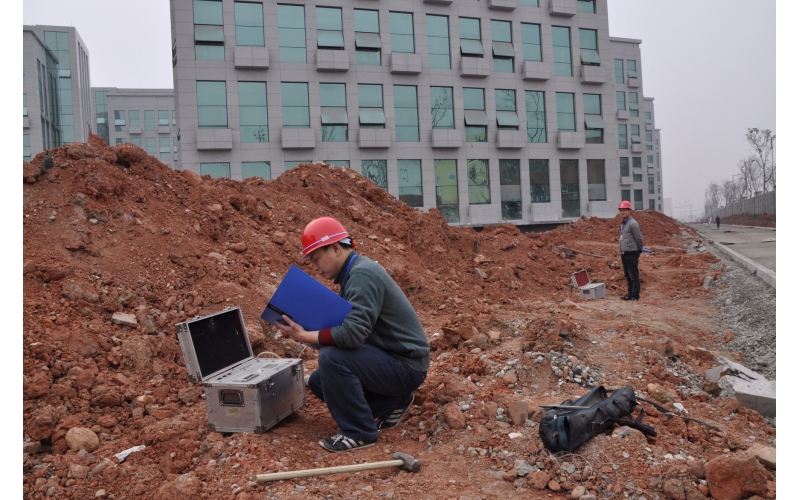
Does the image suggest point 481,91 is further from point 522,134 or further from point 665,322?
point 665,322

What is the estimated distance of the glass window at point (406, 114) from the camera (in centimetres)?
3009

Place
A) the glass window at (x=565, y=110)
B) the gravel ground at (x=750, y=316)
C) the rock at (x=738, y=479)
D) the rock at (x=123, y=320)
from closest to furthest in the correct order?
1. the rock at (x=738, y=479)
2. the rock at (x=123, y=320)
3. the gravel ground at (x=750, y=316)
4. the glass window at (x=565, y=110)

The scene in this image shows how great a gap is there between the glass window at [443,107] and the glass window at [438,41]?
137cm

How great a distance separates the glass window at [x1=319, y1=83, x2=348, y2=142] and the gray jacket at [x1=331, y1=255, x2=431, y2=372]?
2559 centimetres

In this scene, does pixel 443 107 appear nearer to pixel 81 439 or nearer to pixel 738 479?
pixel 81 439

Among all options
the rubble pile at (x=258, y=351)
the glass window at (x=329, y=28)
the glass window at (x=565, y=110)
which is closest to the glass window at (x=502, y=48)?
the glass window at (x=565, y=110)

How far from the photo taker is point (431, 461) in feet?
12.0

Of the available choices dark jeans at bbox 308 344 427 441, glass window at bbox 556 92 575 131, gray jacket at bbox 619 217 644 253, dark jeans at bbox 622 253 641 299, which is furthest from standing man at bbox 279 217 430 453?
glass window at bbox 556 92 575 131

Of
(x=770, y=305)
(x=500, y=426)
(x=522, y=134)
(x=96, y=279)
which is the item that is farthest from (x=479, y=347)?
(x=522, y=134)

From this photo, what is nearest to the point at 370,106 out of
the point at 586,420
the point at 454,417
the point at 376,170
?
the point at 376,170

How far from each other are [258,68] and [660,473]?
27575mm

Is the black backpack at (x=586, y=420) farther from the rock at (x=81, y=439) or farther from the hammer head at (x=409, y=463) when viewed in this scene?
the rock at (x=81, y=439)

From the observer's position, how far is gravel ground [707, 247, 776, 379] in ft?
22.5

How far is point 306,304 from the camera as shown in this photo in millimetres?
3768
